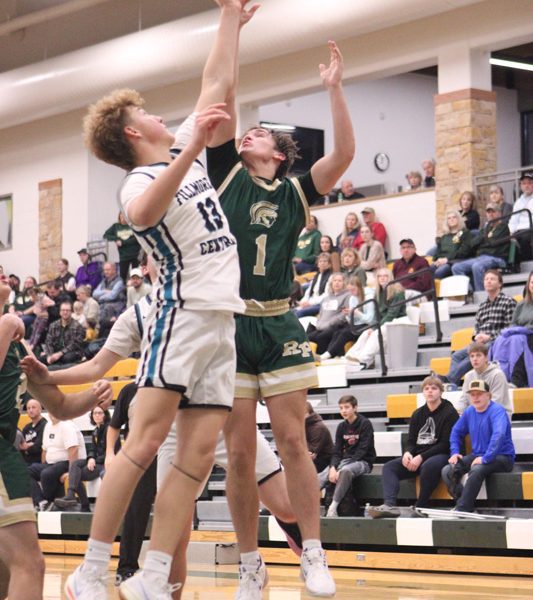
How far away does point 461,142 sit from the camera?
16.8 meters

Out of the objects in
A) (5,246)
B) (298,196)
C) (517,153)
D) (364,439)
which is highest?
(517,153)

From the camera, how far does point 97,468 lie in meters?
12.3

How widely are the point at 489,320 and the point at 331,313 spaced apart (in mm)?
2795

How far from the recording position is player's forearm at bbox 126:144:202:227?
3873 mm

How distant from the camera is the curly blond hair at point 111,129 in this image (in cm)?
427

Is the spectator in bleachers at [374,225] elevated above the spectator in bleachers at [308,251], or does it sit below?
above

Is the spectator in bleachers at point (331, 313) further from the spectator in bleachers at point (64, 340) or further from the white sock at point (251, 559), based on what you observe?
the white sock at point (251, 559)

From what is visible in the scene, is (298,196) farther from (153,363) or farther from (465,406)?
(465,406)

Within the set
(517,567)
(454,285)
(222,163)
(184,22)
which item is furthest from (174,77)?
(222,163)

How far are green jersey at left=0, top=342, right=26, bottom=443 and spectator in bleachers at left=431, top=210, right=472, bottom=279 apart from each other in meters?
9.83

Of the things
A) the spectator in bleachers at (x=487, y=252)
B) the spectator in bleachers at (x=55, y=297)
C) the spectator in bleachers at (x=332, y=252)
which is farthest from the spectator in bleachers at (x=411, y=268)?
the spectator in bleachers at (x=55, y=297)

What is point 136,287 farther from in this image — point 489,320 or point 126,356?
point 126,356

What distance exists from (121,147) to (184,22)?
14.4 meters

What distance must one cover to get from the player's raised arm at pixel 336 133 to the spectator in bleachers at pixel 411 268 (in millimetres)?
9211
